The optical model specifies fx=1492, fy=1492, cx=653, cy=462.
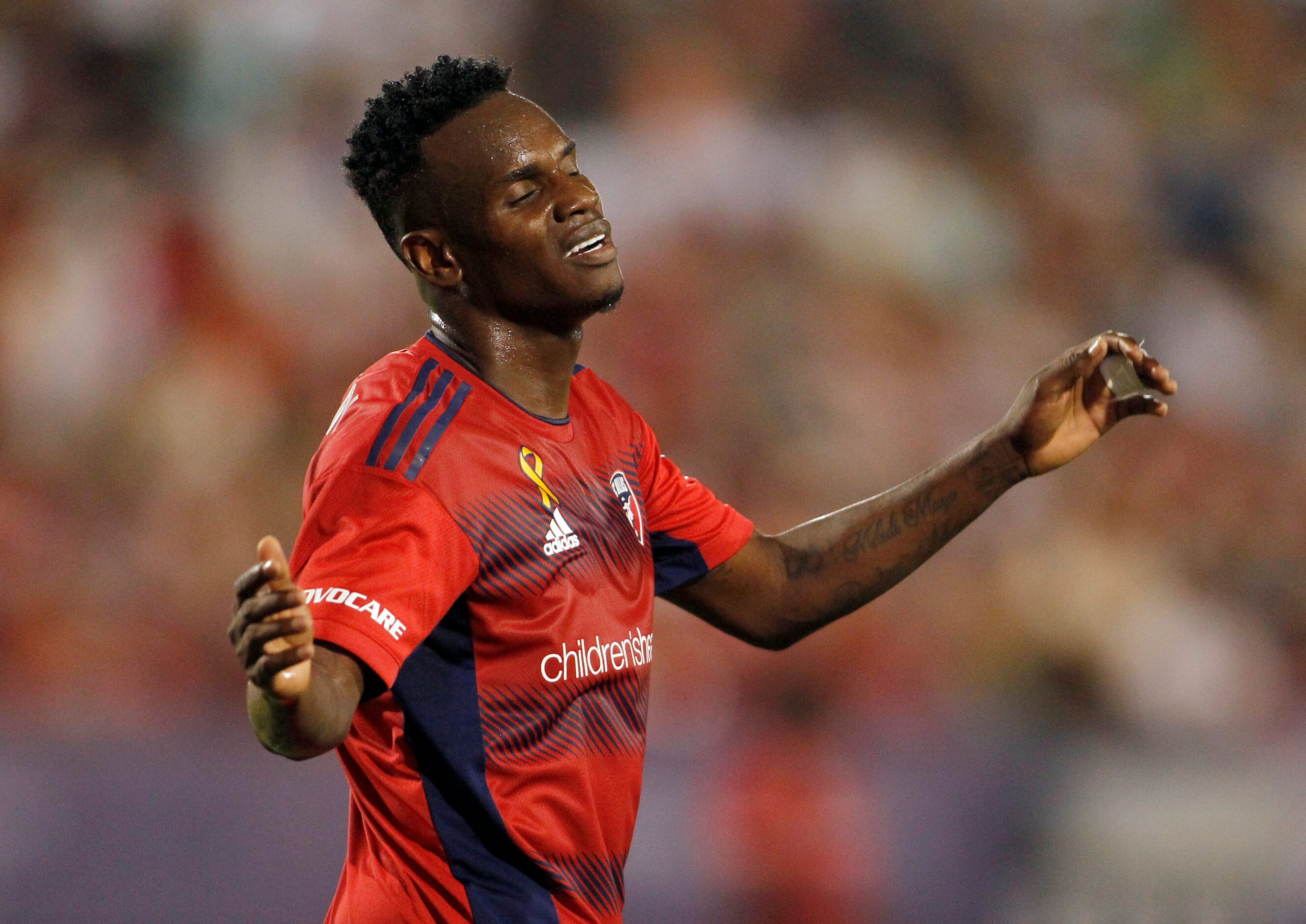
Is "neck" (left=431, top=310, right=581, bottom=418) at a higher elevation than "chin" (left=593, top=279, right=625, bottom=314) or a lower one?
lower

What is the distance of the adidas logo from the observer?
8.15ft

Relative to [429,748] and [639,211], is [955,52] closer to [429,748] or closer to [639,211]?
[639,211]

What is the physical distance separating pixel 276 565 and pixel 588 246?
1042mm

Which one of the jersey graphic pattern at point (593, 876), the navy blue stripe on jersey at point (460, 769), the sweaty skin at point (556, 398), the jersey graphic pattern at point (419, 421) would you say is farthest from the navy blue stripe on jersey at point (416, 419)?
the jersey graphic pattern at point (593, 876)

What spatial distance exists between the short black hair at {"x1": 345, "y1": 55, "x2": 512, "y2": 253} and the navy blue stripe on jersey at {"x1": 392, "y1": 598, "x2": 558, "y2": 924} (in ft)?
2.66

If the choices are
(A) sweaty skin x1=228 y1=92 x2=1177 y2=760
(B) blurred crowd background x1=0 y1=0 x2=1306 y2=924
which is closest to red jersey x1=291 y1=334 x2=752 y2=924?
(A) sweaty skin x1=228 y1=92 x2=1177 y2=760

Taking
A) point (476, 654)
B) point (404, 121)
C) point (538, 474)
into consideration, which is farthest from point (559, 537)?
point (404, 121)

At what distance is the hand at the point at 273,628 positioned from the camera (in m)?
1.87

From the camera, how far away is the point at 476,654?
2.42 meters

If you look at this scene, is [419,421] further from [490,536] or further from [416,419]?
[490,536]

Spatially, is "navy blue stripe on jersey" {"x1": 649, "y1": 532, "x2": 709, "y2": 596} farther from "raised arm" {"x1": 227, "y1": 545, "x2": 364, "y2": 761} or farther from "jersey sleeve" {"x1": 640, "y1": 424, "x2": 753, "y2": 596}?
"raised arm" {"x1": 227, "y1": 545, "x2": 364, "y2": 761}

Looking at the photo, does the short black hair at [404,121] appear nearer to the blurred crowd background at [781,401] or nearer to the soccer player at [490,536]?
the soccer player at [490,536]

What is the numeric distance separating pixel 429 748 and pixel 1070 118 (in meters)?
5.90

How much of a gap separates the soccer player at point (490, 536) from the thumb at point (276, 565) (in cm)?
25
